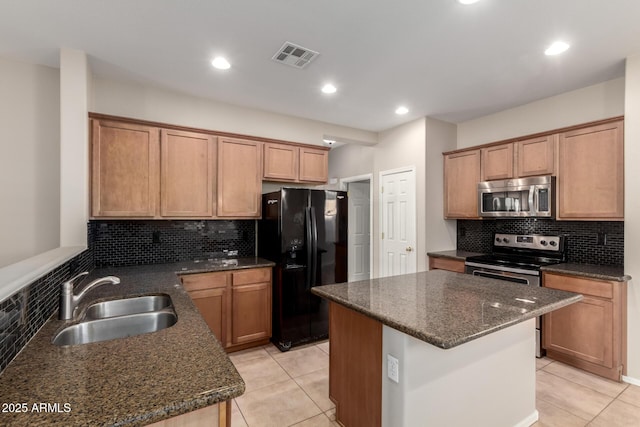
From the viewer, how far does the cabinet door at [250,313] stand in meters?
3.10

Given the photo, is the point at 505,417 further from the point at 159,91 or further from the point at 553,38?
the point at 159,91

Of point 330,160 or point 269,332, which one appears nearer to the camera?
point 269,332

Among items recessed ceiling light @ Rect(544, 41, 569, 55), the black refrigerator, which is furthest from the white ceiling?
the black refrigerator

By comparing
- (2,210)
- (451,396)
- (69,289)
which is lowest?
(451,396)

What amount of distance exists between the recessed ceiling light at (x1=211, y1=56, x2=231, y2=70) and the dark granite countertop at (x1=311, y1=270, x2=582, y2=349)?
2089 millimetres

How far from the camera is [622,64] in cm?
265

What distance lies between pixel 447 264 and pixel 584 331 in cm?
141

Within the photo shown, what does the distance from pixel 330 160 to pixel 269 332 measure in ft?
12.5

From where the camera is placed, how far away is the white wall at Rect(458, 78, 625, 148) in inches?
118

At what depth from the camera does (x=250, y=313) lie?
3186 mm

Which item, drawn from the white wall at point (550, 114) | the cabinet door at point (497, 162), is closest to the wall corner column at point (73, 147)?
the cabinet door at point (497, 162)

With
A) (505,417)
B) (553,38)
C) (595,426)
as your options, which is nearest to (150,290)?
(505,417)

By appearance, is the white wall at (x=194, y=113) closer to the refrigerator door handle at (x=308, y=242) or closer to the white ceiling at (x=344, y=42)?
the white ceiling at (x=344, y=42)

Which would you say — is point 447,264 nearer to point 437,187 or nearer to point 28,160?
point 437,187
